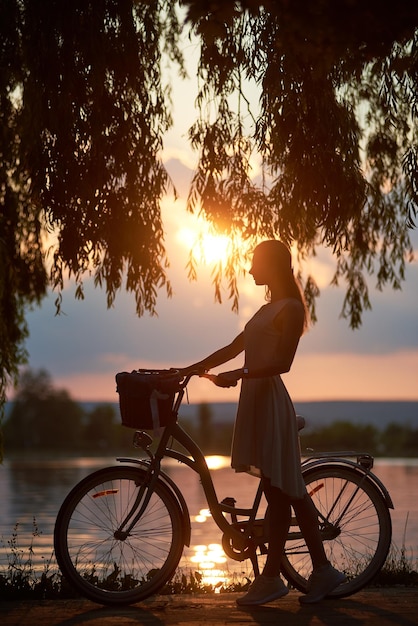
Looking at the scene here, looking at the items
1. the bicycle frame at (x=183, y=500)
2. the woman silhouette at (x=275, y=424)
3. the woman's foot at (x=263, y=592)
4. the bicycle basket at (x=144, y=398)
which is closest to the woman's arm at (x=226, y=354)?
the woman silhouette at (x=275, y=424)

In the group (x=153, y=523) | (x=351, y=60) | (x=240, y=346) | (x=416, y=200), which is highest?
(x=351, y=60)

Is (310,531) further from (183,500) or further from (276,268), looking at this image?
(276,268)

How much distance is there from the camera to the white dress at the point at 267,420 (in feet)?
19.4

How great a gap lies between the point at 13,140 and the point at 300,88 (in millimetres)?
3599

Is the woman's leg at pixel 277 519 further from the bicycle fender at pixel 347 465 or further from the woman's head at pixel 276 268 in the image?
the woman's head at pixel 276 268

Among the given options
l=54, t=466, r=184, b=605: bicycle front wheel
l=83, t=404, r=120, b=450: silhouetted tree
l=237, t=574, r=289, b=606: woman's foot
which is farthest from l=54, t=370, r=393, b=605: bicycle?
l=83, t=404, r=120, b=450: silhouetted tree

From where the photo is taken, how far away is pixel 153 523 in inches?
238

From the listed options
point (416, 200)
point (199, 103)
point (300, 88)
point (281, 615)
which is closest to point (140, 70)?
point (199, 103)

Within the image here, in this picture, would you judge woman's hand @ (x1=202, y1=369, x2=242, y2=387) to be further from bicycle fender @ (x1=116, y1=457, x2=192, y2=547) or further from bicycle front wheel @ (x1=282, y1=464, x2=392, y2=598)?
bicycle front wheel @ (x1=282, y1=464, x2=392, y2=598)

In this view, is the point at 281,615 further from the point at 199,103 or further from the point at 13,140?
the point at 13,140

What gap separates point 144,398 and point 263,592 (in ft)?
4.04

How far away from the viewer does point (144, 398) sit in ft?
19.2

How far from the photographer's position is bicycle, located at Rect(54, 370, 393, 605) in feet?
19.5

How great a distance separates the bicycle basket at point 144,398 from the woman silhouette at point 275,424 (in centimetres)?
27
